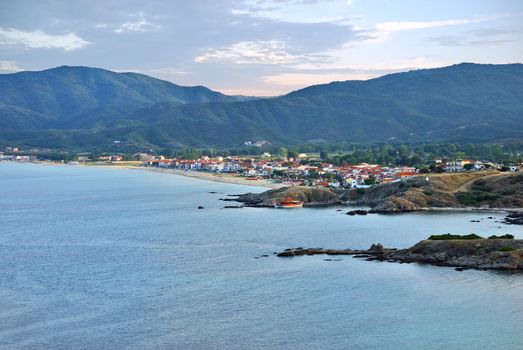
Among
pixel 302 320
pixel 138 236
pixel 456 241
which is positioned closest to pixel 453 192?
pixel 456 241

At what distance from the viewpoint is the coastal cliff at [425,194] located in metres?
76.4

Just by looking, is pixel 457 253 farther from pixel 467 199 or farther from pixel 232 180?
pixel 232 180

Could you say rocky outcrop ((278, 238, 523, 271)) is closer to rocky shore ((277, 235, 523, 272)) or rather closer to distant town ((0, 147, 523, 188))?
rocky shore ((277, 235, 523, 272))

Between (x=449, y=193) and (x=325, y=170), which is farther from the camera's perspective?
(x=325, y=170)

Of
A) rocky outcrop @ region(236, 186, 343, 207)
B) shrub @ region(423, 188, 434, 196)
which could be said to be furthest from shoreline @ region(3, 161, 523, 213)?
shrub @ region(423, 188, 434, 196)

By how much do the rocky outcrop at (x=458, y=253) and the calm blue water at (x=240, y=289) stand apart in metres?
1.61

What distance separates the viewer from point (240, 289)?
132 ft

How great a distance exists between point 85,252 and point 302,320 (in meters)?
25.4

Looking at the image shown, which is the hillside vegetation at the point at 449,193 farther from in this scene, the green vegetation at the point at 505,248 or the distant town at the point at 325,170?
the green vegetation at the point at 505,248

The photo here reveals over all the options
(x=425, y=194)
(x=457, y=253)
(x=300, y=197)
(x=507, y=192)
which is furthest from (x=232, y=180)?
(x=457, y=253)

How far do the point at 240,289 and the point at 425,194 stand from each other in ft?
144

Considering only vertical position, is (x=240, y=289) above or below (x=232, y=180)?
below

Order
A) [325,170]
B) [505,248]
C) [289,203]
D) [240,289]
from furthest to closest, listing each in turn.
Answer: [325,170], [289,203], [505,248], [240,289]

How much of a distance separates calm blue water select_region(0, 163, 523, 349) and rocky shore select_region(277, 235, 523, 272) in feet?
5.14
